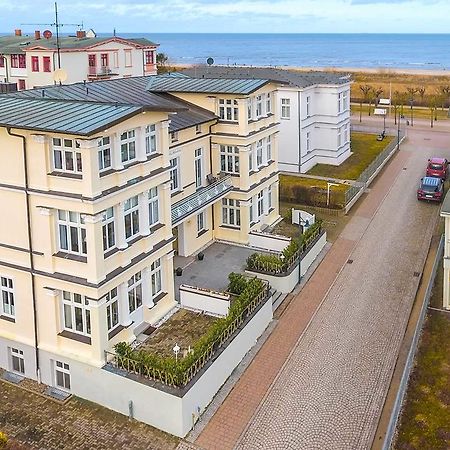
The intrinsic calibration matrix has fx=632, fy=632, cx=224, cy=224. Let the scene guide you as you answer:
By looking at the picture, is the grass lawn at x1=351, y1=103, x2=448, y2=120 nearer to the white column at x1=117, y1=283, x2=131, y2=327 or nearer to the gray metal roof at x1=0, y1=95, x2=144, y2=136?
the white column at x1=117, y1=283, x2=131, y2=327

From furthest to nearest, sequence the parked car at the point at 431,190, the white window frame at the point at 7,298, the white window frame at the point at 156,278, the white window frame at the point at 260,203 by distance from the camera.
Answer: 1. the parked car at the point at 431,190
2. the white window frame at the point at 260,203
3. the white window frame at the point at 156,278
4. the white window frame at the point at 7,298

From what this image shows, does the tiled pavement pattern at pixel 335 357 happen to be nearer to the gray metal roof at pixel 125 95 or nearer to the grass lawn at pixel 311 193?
the grass lawn at pixel 311 193

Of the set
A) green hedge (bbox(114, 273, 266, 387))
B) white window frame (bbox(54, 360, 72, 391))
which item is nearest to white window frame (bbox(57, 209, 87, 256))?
green hedge (bbox(114, 273, 266, 387))

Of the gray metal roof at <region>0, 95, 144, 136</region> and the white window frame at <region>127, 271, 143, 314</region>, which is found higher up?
the gray metal roof at <region>0, 95, 144, 136</region>

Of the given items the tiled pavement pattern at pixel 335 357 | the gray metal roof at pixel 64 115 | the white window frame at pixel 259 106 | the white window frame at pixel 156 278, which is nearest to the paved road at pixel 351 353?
the tiled pavement pattern at pixel 335 357

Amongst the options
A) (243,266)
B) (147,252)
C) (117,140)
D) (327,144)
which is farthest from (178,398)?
(327,144)

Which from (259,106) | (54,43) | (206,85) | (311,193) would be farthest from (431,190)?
(54,43)

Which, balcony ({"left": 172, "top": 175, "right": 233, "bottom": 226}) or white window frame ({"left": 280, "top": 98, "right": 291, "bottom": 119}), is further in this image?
white window frame ({"left": 280, "top": 98, "right": 291, "bottom": 119})

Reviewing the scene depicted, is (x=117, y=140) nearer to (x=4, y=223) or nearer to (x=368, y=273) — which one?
(x=4, y=223)
